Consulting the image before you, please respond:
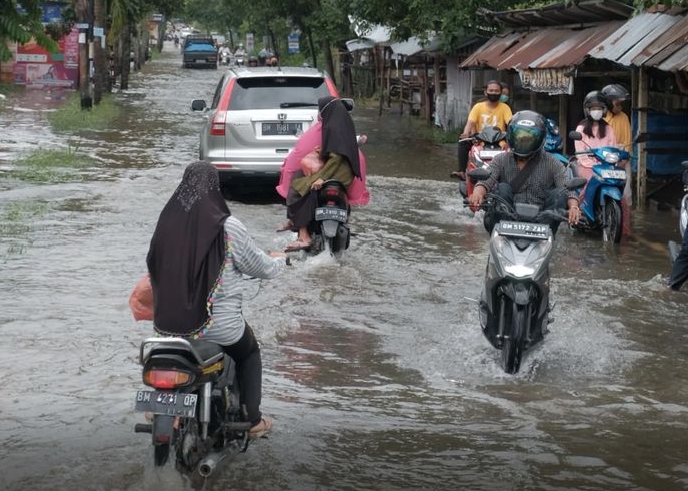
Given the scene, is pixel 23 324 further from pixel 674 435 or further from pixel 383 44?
pixel 383 44

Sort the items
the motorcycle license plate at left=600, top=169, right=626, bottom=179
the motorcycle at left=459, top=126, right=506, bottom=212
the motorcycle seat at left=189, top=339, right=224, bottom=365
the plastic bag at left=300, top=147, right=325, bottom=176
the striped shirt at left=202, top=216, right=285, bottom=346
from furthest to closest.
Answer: the motorcycle at left=459, top=126, right=506, bottom=212
the motorcycle license plate at left=600, top=169, right=626, bottom=179
the plastic bag at left=300, top=147, right=325, bottom=176
the striped shirt at left=202, top=216, right=285, bottom=346
the motorcycle seat at left=189, top=339, right=224, bottom=365

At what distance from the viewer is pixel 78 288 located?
10023 millimetres

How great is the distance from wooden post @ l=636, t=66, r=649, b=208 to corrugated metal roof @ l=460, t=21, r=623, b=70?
4.29 feet

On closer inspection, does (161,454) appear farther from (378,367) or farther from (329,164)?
(329,164)

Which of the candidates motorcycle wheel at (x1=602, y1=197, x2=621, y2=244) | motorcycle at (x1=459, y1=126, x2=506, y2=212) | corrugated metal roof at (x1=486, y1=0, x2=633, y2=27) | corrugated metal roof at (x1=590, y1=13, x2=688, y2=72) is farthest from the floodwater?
corrugated metal roof at (x1=486, y1=0, x2=633, y2=27)

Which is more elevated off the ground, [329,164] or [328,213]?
[329,164]

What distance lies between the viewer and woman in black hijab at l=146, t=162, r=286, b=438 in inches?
208

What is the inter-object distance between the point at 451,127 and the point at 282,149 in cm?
1325

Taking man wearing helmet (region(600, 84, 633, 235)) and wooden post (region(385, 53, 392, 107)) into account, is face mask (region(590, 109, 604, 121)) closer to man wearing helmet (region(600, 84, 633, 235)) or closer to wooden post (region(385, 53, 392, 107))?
man wearing helmet (region(600, 84, 633, 235))

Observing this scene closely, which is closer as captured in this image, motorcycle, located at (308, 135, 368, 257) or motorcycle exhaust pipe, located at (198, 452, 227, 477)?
motorcycle exhaust pipe, located at (198, 452, 227, 477)

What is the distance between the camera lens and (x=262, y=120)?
14773 mm

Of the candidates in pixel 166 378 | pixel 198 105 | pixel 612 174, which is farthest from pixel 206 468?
pixel 198 105

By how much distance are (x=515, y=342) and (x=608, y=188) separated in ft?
18.0

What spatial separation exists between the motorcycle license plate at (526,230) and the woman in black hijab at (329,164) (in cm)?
343
